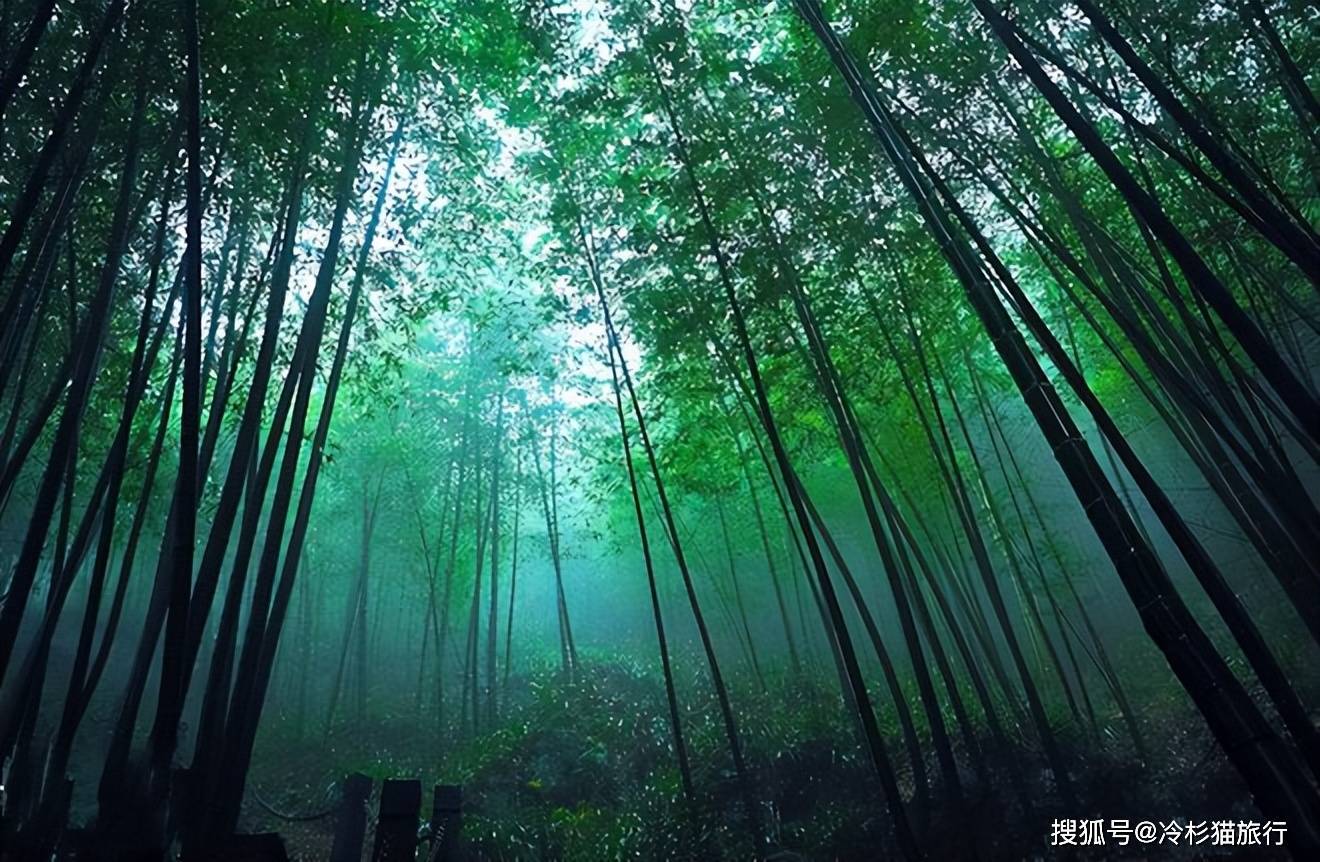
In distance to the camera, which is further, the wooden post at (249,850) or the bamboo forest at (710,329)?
the bamboo forest at (710,329)

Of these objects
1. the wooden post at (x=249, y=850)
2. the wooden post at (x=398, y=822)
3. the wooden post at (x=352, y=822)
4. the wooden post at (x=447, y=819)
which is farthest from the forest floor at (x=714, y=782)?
the wooden post at (x=249, y=850)

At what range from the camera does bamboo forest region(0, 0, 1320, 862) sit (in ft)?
8.78

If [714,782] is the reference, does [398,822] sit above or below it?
above

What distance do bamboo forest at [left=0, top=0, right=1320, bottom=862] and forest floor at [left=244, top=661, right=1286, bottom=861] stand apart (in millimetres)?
42

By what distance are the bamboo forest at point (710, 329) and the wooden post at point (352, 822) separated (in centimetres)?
2

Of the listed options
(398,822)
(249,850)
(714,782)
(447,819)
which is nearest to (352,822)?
(447,819)

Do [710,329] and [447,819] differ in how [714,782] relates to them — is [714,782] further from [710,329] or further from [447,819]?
[710,329]

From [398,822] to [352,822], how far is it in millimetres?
850

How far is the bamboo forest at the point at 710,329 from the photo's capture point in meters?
2.68

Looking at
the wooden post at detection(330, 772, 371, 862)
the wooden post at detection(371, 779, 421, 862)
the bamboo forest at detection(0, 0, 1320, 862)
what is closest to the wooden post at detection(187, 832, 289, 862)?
the bamboo forest at detection(0, 0, 1320, 862)

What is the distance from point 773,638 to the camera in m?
16.8

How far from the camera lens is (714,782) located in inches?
246

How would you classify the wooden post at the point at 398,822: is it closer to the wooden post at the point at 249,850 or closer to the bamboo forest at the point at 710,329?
the bamboo forest at the point at 710,329

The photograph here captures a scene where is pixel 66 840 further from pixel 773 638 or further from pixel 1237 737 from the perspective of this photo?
pixel 773 638
